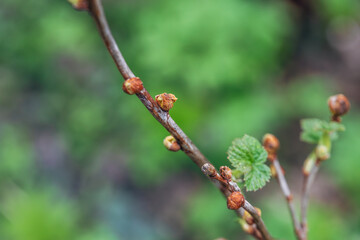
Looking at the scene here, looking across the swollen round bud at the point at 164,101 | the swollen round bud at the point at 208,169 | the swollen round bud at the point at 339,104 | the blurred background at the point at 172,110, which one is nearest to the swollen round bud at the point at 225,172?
the swollen round bud at the point at 208,169

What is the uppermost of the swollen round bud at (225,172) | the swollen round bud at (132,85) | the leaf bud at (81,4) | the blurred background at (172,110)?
the blurred background at (172,110)

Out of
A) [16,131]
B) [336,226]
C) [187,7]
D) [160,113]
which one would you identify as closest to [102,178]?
[16,131]

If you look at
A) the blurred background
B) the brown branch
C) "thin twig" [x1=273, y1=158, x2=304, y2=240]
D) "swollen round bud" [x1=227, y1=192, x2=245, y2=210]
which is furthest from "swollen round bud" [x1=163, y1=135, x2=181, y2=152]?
the blurred background

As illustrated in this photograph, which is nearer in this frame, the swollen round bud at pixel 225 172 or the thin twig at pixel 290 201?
the swollen round bud at pixel 225 172

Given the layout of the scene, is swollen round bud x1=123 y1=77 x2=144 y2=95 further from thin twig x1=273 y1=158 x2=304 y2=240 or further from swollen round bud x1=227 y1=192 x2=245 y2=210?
thin twig x1=273 y1=158 x2=304 y2=240

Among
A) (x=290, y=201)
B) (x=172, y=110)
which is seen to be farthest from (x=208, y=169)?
(x=172, y=110)

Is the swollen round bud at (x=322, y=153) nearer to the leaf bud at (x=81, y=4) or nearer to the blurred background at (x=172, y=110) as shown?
the leaf bud at (x=81, y=4)
